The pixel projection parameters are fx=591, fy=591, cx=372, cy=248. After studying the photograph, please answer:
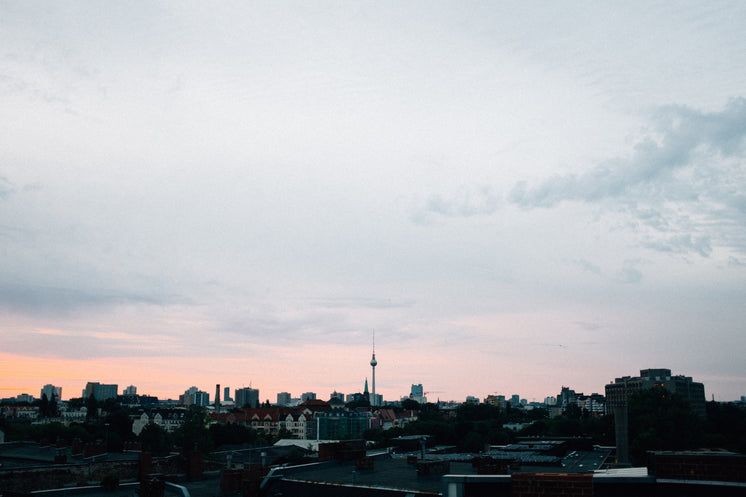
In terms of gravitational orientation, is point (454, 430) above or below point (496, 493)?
below

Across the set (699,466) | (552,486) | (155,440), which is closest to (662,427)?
(699,466)

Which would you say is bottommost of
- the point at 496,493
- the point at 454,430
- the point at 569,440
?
the point at 454,430

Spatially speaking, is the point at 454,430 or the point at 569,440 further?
the point at 454,430

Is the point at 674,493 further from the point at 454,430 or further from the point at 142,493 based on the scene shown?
the point at 454,430

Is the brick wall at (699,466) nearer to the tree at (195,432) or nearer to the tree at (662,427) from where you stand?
the tree at (662,427)

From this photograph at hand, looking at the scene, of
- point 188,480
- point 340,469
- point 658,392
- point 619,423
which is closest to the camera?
point 340,469

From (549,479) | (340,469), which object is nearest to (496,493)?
(549,479)

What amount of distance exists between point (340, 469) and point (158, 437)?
3749 inches

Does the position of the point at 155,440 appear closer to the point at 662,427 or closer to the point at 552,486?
the point at 662,427

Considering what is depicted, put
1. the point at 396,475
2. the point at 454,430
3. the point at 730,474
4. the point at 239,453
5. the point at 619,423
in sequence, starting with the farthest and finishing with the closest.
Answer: the point at 454,430 < the point at 239,453 < the point at 619,423 < the point at 396,475 < the point at 730,474

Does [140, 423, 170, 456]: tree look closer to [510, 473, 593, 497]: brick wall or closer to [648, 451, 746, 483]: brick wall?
[510, 473, 593, 497]: brick wall

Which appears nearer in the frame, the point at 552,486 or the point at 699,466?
the point at 552,486

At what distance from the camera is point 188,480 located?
39031 millimetres

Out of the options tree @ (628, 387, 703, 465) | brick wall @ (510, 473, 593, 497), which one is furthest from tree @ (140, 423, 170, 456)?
brick wall @ (510, 473, 593, 497)
